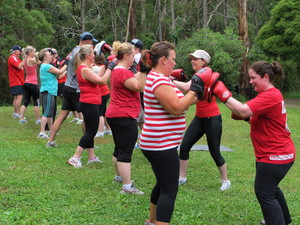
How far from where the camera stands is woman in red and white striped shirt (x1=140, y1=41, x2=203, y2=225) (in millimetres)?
3377

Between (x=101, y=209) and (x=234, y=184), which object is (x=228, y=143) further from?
(x=101, y=209)

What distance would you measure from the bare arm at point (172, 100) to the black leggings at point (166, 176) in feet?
1.21

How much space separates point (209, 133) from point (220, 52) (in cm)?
1547

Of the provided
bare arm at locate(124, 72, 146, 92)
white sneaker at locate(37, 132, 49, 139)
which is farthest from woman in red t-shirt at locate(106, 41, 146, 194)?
white sneaker at locate(37, 132, 49, 139)

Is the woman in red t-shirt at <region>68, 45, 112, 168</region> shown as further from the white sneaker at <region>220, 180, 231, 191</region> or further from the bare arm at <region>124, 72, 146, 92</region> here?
the white sneaker at <region>220, 180, 231, 191</region>

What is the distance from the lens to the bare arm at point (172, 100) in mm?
3322

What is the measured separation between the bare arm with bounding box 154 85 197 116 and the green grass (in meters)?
1.51

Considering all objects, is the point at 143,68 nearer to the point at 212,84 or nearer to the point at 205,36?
the point at 212,84

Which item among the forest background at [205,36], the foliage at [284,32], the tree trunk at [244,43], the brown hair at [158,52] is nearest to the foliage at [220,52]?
the forest background at [205,36]

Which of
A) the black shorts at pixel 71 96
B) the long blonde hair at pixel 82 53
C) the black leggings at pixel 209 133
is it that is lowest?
the black shorts at pixel 71 96

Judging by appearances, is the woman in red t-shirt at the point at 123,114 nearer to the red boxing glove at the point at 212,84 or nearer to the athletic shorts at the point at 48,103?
the red boxing glove at the point at 212,84

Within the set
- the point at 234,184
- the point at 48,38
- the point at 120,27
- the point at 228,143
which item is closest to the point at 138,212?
the point at 234,184

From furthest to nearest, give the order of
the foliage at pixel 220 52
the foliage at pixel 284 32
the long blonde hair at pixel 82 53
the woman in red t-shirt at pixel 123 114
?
the foliage at pixel 284 32, the foliage at pixel 220 52, the long blonde hair at pixel 82 53, the woman in red t-shirt at pixel 123 114

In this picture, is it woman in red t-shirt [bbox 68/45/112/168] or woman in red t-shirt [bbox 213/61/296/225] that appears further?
woman in red t-shirt [bbox 68/45/112/168]
